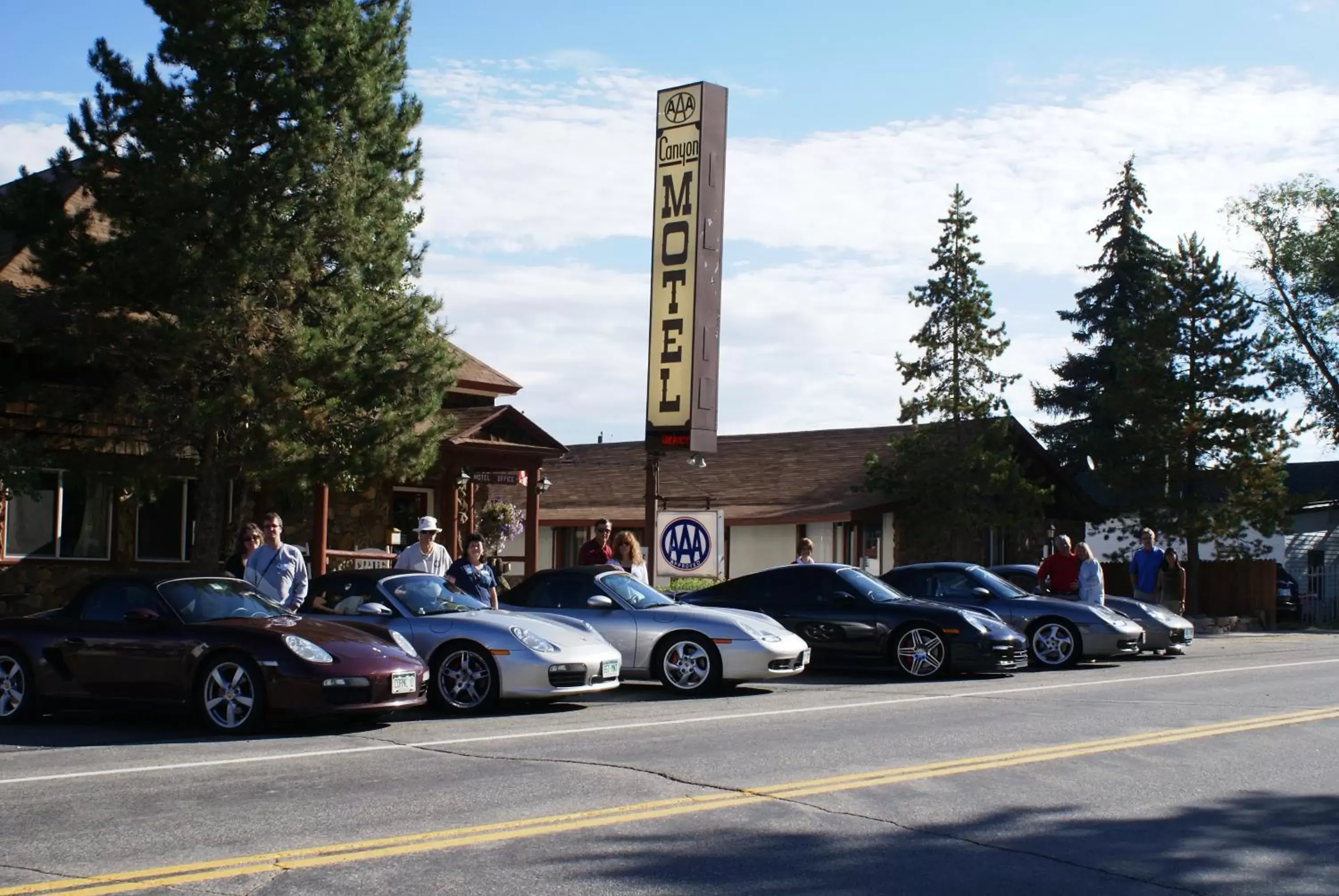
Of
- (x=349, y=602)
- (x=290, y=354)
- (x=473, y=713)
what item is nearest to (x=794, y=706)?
(x=473, y=713)

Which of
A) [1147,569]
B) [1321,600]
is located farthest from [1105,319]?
[1147,569]

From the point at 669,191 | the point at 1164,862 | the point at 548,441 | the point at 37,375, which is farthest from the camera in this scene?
the point at 548,441

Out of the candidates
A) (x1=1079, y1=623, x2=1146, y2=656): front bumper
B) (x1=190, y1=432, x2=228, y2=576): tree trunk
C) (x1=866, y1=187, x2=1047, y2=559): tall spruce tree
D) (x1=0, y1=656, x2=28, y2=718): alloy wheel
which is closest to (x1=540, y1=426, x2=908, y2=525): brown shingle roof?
(x1=866, y1=187, x2=1047, y2=559): tall spruce tree

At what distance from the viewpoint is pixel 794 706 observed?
526 inches

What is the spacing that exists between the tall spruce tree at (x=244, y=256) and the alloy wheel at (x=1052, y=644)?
326 inches

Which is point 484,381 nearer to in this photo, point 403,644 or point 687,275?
point 687,275

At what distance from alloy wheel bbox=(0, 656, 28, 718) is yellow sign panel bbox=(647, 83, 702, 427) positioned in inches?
437

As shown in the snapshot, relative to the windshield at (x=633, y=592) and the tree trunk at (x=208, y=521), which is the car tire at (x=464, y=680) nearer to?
the windshield at (x=633, y=592)

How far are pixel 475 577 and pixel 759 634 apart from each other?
304cm

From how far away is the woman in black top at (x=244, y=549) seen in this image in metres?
14.8

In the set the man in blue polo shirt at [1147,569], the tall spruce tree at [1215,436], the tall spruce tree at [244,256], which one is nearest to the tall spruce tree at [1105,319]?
the tall spruce tree at [1215,436]

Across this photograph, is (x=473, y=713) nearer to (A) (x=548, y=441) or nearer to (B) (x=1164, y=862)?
(B) (x=1164, y=862)

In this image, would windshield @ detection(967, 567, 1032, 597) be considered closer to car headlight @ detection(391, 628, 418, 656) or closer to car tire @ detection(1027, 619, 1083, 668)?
car tire @ detection(1027, 619, 1083, 668)

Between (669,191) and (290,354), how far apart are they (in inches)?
266
